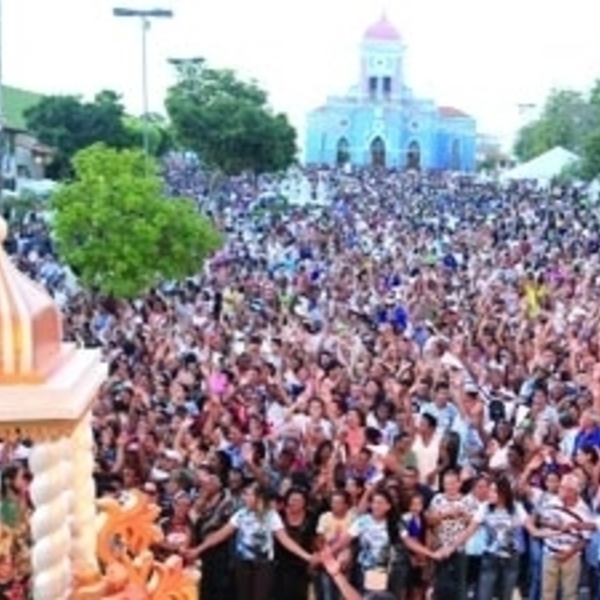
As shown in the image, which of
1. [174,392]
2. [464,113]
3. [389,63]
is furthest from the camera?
[464,113]

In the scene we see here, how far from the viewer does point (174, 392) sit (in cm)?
1541

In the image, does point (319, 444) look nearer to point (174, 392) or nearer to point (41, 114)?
point (174, 392)

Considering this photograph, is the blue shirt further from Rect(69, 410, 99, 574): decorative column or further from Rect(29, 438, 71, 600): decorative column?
Rect(29, 438, 71, 600): decorative column

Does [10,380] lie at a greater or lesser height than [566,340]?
greater

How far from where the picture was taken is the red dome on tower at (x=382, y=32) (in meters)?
119

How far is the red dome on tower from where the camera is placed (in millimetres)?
119438

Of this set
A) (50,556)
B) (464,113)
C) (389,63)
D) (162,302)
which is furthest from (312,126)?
(50,556)

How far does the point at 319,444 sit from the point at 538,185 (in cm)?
6378

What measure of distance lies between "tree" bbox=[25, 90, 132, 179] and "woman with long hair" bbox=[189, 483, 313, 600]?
5629cm

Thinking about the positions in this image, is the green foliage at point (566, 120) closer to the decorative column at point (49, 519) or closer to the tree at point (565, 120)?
the tree at point (565, 120)

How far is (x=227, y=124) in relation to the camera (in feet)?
228

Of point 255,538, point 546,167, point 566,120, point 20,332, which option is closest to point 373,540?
point 255,538

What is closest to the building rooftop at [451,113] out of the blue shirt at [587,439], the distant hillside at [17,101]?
the distant hillside at [17,101]

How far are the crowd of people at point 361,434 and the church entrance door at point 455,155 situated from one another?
94910 mm
